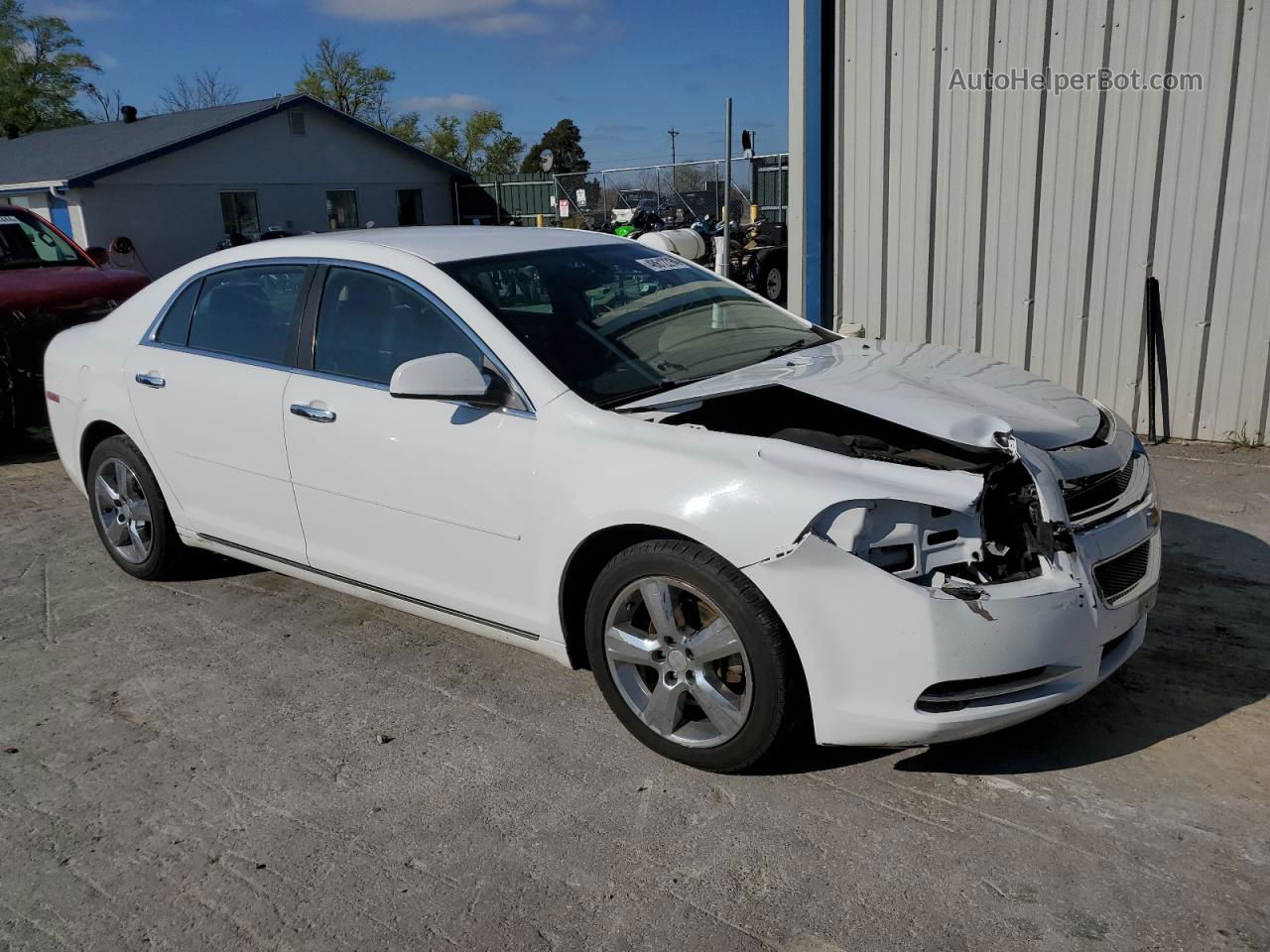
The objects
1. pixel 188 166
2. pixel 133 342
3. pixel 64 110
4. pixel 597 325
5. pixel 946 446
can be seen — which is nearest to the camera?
pixel 946 446

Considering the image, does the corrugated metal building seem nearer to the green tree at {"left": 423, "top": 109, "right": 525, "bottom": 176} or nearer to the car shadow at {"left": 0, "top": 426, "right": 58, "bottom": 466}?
the car shadow at {"left": 0, "top": 426, "right": 58, "bottom": 466}

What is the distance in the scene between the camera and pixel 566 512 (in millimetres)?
3309

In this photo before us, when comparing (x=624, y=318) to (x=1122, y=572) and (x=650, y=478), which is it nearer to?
(x=650, y=478)

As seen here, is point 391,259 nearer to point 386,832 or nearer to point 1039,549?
point 386,832

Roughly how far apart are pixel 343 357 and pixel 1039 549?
2589 mm

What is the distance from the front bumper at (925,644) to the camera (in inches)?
109

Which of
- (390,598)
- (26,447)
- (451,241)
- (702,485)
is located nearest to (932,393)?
(702,485)

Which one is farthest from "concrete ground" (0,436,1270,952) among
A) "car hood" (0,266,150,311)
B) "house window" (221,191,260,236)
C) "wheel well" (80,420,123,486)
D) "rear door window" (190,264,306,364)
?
"house window" (221,191,260,236)

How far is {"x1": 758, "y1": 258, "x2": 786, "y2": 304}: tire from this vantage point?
16.7 m

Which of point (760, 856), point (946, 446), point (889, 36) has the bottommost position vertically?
point (760, 856)

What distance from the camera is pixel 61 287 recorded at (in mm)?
8219

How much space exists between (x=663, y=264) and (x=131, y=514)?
282 centimetres

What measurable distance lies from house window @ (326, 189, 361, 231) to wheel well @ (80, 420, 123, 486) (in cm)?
2472

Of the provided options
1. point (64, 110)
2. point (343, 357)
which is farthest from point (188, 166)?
point (64, 110)
